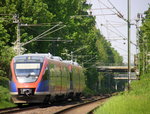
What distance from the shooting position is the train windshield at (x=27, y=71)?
100 feet

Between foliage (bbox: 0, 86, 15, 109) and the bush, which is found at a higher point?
the bush

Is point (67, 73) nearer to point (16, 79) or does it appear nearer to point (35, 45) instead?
point (16, 79)

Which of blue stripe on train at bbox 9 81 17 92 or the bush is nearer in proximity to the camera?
blue stripe on train at bbox 9 81 17 92

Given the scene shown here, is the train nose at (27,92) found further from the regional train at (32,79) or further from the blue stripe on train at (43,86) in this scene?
the blue stripe on train at (43,86)

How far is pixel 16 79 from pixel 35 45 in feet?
115

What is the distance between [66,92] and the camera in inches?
1599

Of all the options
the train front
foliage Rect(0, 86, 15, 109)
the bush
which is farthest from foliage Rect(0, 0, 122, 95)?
the train front

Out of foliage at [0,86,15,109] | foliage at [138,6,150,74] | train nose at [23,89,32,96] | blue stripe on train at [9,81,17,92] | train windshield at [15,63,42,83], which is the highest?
foliage at [138,6,150,74]

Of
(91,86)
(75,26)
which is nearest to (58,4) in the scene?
(75,26)

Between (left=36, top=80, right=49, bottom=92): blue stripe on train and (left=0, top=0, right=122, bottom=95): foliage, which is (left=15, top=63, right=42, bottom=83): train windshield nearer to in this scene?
(left=36, top=80, right=49, bottom=92): blue stripe on train

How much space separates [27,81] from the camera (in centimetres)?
3052

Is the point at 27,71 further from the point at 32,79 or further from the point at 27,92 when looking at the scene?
the point at 27,92

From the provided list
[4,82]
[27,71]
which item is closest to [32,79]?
[27,71]

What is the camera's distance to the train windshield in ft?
100
